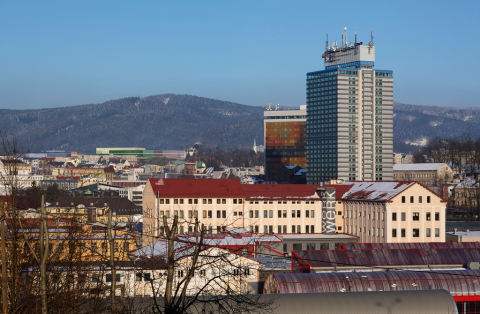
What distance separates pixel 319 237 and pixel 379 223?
22.3 ft

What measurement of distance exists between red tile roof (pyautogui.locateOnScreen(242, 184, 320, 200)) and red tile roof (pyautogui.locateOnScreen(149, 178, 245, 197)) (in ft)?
5.75

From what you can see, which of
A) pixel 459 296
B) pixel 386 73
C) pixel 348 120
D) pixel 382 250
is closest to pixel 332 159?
pixel 348 120

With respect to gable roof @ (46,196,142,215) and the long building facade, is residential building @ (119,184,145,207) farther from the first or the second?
the long building facade

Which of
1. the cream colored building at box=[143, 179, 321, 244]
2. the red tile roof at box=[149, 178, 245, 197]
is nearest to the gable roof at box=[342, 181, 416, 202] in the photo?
the cream colored building at box=[143, 179, 321, 244]

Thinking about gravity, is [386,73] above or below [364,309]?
above

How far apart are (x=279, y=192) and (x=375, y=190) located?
11.7 meters

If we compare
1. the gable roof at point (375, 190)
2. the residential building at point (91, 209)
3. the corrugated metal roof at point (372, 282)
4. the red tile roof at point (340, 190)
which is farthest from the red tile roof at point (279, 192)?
the corrugated metal roof at point (372, 282)

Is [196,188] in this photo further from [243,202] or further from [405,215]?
[405,215]

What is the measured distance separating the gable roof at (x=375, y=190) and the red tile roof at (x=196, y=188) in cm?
1360

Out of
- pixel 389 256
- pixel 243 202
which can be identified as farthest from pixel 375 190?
pixel 389 256

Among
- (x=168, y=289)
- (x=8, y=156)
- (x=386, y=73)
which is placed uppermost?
(x=386, y=73)

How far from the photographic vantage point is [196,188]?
91.9m

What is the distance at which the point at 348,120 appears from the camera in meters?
193

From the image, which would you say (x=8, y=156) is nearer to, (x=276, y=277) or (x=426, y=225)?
(x=276, y=277)
